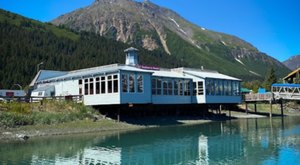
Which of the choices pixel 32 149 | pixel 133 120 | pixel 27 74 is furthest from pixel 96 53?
pixel 32 149

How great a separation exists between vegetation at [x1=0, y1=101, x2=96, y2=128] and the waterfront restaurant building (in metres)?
3.40

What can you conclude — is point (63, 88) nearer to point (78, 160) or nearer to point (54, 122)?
point (54, 122)

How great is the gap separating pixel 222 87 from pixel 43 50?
107 metres

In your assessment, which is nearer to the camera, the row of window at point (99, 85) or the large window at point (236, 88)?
the row of window at point (99, 85)

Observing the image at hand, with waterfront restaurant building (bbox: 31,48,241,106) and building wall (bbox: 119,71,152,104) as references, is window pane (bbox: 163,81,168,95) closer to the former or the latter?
waterfront restaurant building (bbox: 31,48,241,106)

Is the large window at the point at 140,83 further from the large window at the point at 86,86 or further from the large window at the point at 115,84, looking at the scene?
the large window at the point at 86,86

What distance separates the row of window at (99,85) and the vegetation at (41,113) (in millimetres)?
2869

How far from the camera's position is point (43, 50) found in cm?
14925

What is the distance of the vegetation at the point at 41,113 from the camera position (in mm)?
35250

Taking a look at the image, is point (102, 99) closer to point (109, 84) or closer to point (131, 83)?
Result: point (109, 84)

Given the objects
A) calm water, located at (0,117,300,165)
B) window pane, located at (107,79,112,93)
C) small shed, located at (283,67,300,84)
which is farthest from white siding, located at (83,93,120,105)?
small shed, located at (283,67,300,84)

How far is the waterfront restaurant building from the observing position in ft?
142

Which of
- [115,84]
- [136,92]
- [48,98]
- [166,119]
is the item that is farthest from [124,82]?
[166,119]

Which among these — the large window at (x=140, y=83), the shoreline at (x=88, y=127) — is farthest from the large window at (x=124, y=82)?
the shoreline at (x=88, y=127)
